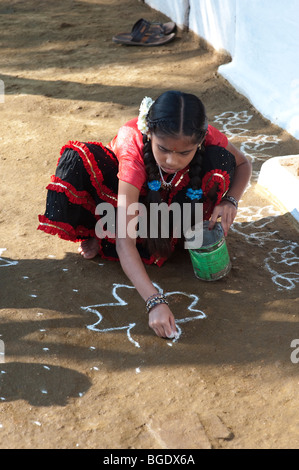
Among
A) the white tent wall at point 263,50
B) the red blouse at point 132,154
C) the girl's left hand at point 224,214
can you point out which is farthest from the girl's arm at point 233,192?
the white tent wall at point 263,50

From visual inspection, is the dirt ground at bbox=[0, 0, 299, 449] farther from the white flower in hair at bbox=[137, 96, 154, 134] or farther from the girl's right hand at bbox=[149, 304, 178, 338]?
the white flower in hair at bbox=[137, 96, 154, 134]

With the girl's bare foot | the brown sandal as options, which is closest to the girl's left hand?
the girl's bare foot

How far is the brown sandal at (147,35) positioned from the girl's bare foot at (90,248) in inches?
159

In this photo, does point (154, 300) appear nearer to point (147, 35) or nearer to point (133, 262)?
point (133, 262)

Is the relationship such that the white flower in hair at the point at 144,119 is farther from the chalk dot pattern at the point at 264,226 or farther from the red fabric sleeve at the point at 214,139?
the chalk dot pattern at the point at 264,226

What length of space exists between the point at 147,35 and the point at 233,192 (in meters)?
4.30

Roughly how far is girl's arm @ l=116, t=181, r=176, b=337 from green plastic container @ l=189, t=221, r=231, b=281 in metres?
0.38

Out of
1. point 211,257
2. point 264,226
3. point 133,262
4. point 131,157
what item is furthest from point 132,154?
point 264,226

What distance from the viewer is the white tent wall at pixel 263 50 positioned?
4383 millimetres

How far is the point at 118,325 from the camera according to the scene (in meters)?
2.62

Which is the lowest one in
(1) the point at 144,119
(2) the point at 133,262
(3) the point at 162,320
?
(3) the point at 162,320

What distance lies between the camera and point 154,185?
271 centimetres

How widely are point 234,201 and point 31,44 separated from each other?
15.9 feet

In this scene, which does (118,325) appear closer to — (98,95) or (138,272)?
(138,272)
